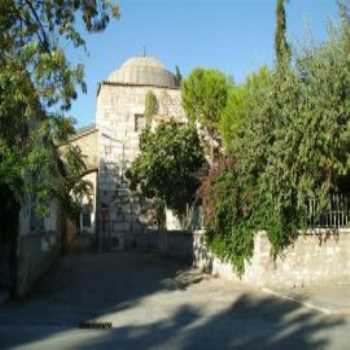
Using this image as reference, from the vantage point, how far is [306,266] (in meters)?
16.1

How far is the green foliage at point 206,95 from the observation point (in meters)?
30.6

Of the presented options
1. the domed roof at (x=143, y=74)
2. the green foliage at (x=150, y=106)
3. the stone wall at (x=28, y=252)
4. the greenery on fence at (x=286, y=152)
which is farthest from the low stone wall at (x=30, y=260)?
the domed roof at (x=143, y=74)

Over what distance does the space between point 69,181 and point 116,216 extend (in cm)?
1950

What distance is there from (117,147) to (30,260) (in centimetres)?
2171

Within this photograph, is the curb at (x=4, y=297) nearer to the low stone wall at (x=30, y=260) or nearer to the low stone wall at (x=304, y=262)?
the low stone wall at (x=30, y=260)

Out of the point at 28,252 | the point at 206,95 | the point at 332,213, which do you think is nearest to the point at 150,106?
the point at 206,95

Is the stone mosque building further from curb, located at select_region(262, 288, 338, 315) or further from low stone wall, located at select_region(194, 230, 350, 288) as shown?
curb, located at select_region(262, 288, 338, 315)

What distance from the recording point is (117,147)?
124 ft

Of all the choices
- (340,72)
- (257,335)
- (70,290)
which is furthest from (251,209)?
(257,335)

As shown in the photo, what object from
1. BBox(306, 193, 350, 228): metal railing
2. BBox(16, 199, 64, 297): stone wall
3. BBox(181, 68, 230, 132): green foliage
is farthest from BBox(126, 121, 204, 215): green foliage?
BBox(306, 193, 350, 228): metal railing

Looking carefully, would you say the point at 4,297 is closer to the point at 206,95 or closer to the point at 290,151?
the point at 290,151

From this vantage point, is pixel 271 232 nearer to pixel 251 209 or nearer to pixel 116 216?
pixel 251 209

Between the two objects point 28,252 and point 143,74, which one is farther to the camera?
point 143,74

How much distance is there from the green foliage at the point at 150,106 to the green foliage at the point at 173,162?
936cm
